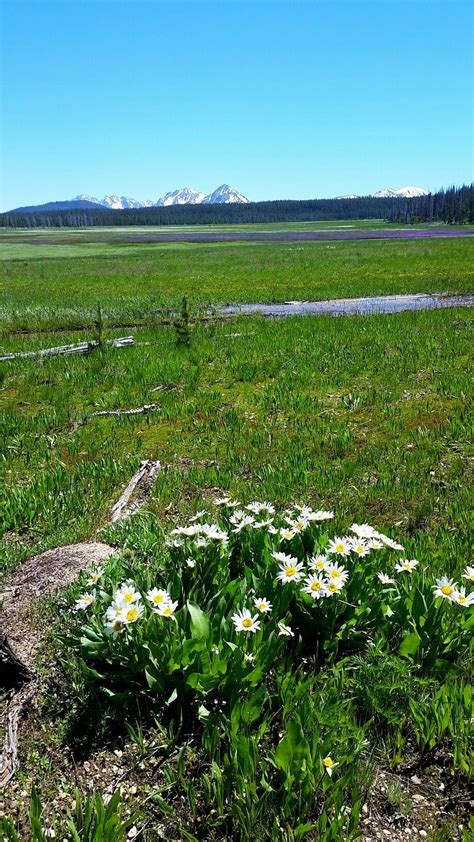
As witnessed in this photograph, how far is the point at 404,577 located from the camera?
156 inches

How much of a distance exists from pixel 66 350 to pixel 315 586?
13817 mm

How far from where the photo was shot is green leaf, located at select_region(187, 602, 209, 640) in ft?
10.7

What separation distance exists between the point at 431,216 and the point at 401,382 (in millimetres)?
184084

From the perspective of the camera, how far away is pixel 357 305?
1029 inches

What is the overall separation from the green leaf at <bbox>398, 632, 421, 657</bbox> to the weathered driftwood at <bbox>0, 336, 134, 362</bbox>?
13.3 m

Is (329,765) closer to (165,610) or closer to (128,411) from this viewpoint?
(165,610)

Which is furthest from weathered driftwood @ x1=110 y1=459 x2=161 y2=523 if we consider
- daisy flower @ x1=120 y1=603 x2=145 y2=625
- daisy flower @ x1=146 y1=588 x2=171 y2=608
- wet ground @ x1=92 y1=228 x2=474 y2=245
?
wet ground @ x1=92 y1=228 x2=474 y2=245

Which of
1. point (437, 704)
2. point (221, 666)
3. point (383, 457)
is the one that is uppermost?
point (221, 666)

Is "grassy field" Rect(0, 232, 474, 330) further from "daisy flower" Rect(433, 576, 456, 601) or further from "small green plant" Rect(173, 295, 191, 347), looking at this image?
"daisy flower" Rect(433, 576, 456, 601)

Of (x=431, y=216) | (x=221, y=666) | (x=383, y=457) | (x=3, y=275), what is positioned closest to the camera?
(x=221, y=666)

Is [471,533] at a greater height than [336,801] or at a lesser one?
lesser

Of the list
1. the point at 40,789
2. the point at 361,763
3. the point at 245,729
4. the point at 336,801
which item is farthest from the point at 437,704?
the point at 40,789

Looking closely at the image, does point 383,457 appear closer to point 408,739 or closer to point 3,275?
point 408,739

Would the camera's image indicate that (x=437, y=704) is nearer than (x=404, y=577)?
Yes
